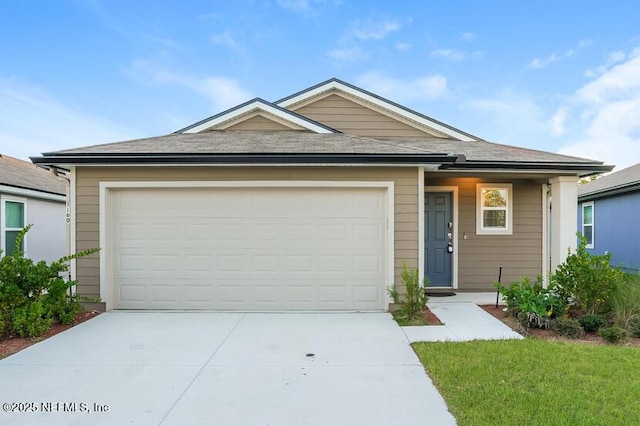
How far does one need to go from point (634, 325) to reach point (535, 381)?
8.84 feet

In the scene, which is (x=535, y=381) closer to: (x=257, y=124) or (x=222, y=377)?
(x=222, y=377)

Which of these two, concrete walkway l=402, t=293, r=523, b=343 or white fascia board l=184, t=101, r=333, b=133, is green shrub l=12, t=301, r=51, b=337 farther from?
concrete walkway l=402, t=293, r=523, b=343

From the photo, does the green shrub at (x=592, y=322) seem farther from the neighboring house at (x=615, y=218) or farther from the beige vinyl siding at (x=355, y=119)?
the neighboring house at (x=615, y=218)

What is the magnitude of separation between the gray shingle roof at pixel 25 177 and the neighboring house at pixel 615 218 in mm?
16113

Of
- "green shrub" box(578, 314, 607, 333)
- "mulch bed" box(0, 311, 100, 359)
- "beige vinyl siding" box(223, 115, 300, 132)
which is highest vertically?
"beige vinyl siding" box(223, 115, 300, 132)

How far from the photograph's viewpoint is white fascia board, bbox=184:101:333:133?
797 cm

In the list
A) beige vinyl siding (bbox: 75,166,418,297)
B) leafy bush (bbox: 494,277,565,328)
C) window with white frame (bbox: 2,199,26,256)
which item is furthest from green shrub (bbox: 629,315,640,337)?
window with white frame (bbox: 2,199,26,256)

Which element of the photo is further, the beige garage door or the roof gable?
the roof gable

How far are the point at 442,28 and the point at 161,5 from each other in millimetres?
8414

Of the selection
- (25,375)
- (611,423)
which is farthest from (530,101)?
(25,375)

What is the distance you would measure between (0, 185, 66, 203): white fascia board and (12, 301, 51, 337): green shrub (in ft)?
17.3

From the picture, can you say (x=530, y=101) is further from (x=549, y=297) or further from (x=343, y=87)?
(x=549, y=297)

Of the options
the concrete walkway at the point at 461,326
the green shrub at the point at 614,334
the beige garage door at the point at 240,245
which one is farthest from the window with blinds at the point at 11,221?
the green shrub at the point at 614,334

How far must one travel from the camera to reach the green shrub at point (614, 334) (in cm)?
457
